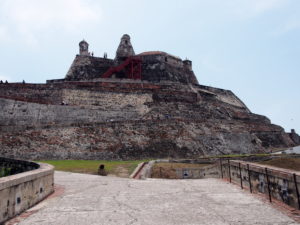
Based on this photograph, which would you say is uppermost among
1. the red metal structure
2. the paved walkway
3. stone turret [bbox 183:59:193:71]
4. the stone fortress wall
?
stone turret [bbox 183:59:193:71]

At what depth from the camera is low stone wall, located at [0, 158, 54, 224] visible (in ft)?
14.7

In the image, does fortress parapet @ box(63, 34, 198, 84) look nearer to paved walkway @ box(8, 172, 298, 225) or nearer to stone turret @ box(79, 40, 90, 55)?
stone turret @ box(79, 40, 90, 55)

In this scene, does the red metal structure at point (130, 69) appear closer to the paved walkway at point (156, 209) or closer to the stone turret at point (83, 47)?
the stone turret at point (83, 47)

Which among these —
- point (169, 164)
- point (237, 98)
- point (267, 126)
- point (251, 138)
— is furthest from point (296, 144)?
point (169, 164)

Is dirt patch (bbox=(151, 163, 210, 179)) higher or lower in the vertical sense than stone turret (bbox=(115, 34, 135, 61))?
lower

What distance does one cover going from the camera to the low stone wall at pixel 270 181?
16.3 feet

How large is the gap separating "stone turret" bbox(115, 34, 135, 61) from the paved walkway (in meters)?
33.1

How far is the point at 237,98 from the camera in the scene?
125 feet

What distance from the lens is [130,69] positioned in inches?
1421

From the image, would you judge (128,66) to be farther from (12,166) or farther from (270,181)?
(270,181)

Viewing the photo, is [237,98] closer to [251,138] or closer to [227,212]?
[251,138]

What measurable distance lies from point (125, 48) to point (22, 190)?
3568 cm

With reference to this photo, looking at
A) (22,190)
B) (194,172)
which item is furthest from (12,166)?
(194,172)

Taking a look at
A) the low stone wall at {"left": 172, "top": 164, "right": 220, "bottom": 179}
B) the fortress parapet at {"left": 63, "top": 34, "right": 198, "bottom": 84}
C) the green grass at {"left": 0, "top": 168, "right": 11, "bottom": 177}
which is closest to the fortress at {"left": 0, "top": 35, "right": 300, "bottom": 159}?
the fortress parapet at {"left": 63, "top": 34, "right": 198, "bottom": 84}
